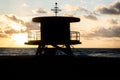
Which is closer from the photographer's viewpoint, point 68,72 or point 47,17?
point 68,72

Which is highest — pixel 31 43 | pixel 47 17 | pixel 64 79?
pixel 47 17

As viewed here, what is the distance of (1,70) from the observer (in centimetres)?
2245

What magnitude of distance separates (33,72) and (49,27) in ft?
25.0

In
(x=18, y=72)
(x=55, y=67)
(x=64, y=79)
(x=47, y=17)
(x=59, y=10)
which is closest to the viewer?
(x=64, y=79)

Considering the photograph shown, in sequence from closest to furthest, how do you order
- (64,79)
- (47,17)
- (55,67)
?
(64,79) < (55,67) < (47,17)

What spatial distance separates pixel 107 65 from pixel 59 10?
8272 mm

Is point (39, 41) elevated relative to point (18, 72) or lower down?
elevated

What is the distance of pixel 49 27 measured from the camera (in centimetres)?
2856

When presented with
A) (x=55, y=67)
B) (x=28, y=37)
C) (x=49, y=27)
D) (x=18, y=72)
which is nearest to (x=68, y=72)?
(x=55, y=67)

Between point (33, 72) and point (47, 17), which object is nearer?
point (33, 72)

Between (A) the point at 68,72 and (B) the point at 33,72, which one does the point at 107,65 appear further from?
(B) the point at 33,72

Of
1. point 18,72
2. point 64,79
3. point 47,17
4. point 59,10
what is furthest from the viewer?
point 59,10

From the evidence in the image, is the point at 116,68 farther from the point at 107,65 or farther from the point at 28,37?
the point at 28,37

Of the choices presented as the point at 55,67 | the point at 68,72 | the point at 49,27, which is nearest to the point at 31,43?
the point at 49,27
